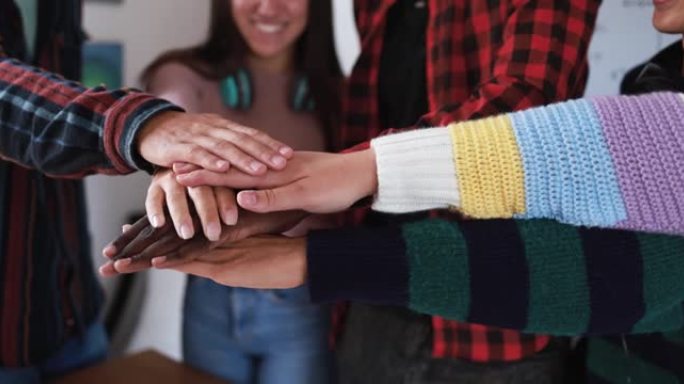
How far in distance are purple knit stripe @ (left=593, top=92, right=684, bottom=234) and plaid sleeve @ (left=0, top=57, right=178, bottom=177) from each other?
44 cm

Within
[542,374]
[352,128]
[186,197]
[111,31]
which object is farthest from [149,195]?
[111,31]

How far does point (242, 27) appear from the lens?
131 centimetres

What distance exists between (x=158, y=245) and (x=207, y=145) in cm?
11

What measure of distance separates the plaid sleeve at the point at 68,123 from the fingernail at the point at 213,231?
146 mm

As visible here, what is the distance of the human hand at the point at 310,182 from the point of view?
63 cm

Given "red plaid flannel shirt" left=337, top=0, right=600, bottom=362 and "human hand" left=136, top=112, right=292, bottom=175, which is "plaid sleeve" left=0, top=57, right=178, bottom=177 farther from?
"red plaid flannel shirt" left=337, top=0, right=600, bottom=362

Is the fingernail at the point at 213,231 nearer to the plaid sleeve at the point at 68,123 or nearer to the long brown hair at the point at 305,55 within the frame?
the plaid sleeve at the point at 68,123

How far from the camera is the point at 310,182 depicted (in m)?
0.63

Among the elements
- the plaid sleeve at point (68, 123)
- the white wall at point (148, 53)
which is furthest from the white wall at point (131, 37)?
the plaid sleeve at point (68, 123)

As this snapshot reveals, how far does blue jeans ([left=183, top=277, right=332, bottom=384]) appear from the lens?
4.03 ft

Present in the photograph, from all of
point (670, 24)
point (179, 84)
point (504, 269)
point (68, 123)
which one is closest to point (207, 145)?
point (68, 123)

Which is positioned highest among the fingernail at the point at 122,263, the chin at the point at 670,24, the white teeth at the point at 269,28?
the chin at the point at 670,24

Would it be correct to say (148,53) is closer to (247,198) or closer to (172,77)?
(172,77)

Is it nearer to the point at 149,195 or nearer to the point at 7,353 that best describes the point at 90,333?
the point at 7,353
